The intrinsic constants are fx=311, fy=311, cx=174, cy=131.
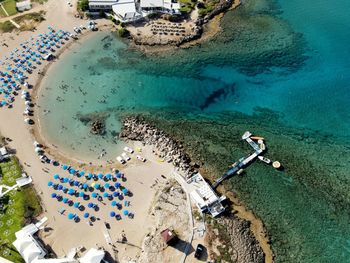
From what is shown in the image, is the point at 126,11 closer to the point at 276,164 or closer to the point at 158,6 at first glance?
the point at 158,6

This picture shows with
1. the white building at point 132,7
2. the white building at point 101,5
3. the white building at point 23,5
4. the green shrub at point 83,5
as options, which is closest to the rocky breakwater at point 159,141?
the white building at point 132,7

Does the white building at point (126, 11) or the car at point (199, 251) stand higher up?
the white building at point (126, 11)

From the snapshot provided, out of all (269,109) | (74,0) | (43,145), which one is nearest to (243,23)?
(269,109)

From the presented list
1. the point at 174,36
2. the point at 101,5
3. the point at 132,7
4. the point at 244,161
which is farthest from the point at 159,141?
the point at 101,5

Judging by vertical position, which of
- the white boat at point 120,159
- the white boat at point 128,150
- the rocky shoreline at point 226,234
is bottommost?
the rocky shoreline at point 226,234

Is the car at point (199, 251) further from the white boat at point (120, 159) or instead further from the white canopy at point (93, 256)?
the white boat at point (120, 159)

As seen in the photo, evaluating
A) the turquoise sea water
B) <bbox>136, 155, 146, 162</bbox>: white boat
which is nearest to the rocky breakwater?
<bbox>136, 155, 146, 162</bbox>: white boat

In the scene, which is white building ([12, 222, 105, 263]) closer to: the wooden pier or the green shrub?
the wooden pier
